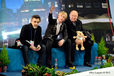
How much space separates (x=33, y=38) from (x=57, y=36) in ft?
2.27

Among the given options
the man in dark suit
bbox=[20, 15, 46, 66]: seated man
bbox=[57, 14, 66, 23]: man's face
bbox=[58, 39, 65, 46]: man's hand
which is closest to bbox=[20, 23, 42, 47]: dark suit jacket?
bbox=[20, 15, 46, 66]: seated man

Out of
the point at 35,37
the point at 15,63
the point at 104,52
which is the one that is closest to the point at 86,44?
the point at 104,52

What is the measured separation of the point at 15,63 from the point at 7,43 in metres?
0.49

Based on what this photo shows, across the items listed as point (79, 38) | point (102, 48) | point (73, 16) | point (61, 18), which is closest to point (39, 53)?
point (61, 18)

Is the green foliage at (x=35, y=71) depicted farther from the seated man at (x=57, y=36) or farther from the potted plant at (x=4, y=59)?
the seated man at (x=57, y=36)

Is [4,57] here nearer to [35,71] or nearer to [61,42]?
[35,71]

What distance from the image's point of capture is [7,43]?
507 cm

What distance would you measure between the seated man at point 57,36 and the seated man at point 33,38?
182 millimetres

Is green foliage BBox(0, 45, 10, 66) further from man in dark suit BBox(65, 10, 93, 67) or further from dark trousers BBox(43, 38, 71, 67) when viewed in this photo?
man in dark suit BBox(65, 10, 93, 67)

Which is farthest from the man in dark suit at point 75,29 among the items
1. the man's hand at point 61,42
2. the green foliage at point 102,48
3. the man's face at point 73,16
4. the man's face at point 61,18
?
the green foliage at point 102,48

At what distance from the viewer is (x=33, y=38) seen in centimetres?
516

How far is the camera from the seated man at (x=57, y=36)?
5.36 meters

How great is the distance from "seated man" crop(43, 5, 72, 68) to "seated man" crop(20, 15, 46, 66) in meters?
0.18

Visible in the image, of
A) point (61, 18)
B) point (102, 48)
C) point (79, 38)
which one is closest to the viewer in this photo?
point (61, 18)
